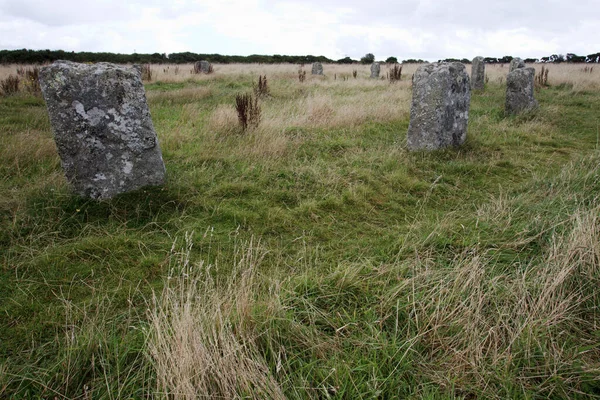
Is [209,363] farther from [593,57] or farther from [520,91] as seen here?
[593,57]

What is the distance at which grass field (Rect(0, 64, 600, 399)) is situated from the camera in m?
1.78

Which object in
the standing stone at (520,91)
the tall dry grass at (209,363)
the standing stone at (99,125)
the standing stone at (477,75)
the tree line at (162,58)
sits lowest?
the tall dry grass at (209,363)

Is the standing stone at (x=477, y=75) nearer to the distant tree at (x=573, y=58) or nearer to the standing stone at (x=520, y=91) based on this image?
the standing stone at (x=520, y=91)

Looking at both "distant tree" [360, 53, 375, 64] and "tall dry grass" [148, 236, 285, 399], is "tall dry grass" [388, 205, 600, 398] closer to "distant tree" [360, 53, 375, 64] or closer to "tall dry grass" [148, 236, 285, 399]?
"tall dry grass" [148, 236, 285, 399]

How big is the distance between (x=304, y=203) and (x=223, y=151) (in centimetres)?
213

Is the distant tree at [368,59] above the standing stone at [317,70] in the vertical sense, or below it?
above

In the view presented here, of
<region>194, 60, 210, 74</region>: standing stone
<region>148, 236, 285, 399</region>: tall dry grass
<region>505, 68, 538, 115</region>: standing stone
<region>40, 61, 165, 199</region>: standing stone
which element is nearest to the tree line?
<region>194, 60, 210, 74</region>: standing stone

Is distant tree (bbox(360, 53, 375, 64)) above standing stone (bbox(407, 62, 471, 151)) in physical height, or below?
above

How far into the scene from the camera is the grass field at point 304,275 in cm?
178

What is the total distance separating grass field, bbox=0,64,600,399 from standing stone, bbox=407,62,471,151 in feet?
0.98

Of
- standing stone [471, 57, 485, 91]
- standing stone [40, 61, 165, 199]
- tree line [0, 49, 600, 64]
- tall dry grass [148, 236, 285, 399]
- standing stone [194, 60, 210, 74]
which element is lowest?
tall dry grass [148, 236, 285, 399]

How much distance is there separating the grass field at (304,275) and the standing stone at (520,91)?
2.76 meters

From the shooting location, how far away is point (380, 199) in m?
4.35

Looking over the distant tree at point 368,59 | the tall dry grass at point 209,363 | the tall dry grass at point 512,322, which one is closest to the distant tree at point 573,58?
the distant tree at point 368,59
